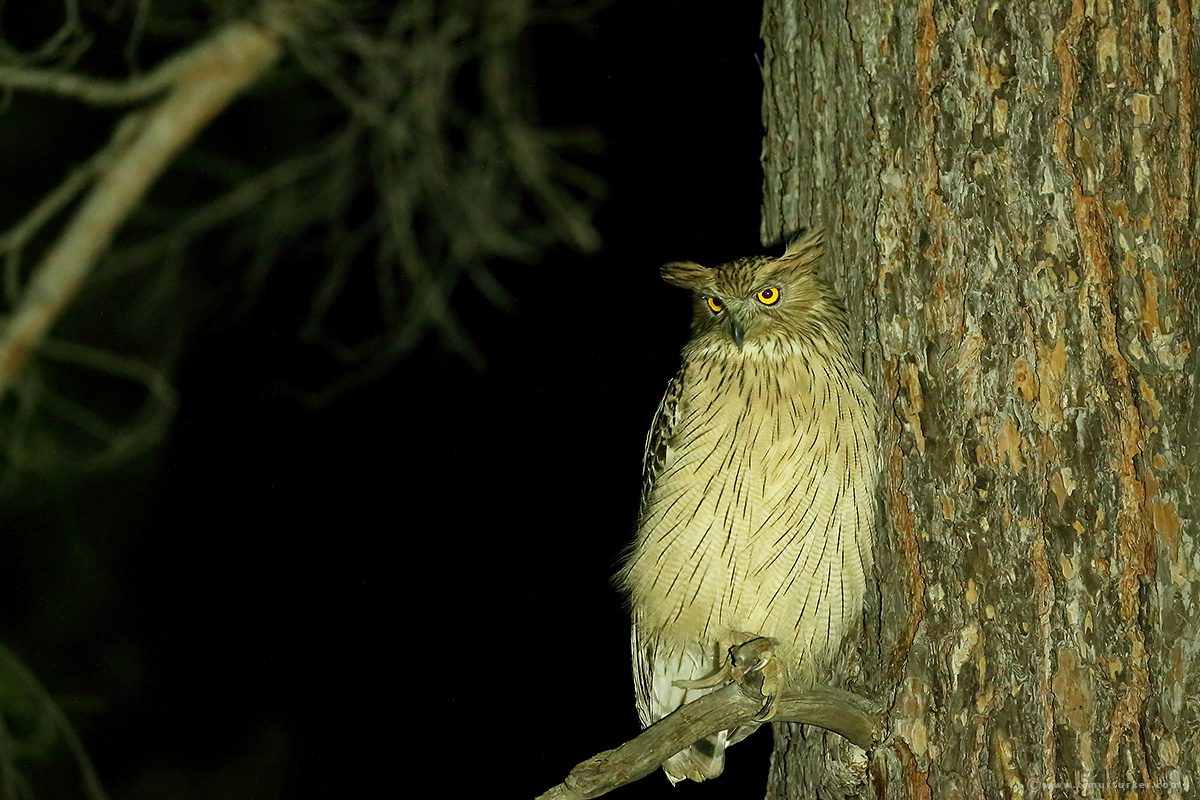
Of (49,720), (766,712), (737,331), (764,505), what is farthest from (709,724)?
(49,720)

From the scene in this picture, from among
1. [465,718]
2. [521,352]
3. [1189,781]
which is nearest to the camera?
[1189,781]

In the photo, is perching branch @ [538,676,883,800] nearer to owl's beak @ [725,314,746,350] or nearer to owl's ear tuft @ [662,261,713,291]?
owl's beak @ [725,314,746,350]

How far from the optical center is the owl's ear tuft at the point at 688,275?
93.0 inches

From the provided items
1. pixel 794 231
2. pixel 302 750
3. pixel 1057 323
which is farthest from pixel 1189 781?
pixel 302 750

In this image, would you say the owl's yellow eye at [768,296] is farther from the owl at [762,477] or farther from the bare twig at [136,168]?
the bare twig at [136,168]

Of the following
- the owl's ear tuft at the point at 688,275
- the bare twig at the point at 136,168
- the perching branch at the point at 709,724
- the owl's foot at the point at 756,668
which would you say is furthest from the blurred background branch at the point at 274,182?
the perching branch at the point at 709,724

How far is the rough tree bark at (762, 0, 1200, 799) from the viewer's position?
1699 mm

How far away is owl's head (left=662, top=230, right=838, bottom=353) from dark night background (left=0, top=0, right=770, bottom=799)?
1658mm

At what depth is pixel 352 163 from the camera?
112 inches

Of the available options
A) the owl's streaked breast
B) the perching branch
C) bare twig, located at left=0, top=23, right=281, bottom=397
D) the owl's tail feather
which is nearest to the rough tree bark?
the perching branch

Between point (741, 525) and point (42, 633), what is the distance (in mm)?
3230

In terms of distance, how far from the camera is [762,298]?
2266 mm

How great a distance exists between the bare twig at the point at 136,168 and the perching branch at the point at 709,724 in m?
1.58

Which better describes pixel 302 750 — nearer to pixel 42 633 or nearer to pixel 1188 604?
pixel 42 633
